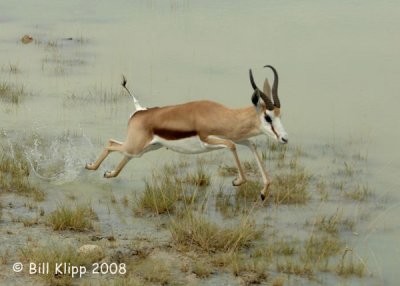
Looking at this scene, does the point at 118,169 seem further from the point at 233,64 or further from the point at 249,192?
the point at 233,64

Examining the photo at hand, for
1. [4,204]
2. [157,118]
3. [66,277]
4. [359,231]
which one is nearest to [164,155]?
[157,118]

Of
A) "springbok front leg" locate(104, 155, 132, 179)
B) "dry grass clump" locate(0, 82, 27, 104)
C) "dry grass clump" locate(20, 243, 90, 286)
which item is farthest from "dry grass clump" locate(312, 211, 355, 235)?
"dry grass clump" locate(0, 82, 27, 104)

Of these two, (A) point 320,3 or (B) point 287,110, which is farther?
(A) point 320,3

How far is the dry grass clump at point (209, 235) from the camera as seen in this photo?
22.5 feet

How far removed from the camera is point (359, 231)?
7.48 metres

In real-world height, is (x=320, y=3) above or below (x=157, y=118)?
above

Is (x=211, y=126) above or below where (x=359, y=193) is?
above

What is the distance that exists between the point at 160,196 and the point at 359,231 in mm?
1841

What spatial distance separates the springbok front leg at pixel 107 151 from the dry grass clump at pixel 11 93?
3.04 metres

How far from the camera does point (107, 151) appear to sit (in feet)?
28.0

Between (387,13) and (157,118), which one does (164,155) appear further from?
(387,13)

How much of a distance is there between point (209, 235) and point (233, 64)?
647 centimetres

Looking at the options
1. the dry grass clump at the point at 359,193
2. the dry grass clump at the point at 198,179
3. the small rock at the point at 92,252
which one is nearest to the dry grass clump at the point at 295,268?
the small rock at the point at 92,252

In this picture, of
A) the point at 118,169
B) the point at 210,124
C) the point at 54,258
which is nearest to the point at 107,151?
the point at 118,169
